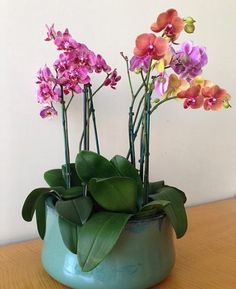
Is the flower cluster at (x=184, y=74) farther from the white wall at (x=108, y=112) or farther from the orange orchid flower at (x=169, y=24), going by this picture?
the white wall at (x=108, y=112)

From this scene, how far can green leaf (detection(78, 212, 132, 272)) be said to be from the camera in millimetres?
516

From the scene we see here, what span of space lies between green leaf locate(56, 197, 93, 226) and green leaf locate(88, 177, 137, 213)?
0.8 inches

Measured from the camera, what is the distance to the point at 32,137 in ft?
2.51

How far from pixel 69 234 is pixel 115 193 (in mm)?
89

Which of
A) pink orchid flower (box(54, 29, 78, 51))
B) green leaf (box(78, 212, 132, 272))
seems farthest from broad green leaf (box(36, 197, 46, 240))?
pink orchid flower (box(54, 29, 78, 51))

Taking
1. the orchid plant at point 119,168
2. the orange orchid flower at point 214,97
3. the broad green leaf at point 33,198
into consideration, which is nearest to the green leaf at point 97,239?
the orchid plant at point 119,168

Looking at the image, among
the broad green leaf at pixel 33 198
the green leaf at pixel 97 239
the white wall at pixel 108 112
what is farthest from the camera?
the white wall at pixel 108 112

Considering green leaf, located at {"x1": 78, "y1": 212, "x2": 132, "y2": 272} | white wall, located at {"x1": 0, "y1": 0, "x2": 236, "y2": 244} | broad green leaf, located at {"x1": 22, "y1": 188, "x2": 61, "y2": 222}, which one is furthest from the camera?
white wall, located at {"x1": 0, "y1": 0, "x2": 236, "y2": 244}

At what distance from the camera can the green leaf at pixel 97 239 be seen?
0.52 metres

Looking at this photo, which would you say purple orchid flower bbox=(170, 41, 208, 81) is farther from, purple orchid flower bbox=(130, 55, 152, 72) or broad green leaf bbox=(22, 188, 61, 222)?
broad green leaf bbox=(22, 188, 61, 222)

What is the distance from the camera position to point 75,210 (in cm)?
55

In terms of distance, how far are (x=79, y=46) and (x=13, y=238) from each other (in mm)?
415

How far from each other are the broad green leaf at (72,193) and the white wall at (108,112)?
19 centimetres

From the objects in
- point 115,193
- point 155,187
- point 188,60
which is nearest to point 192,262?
point 155,187
